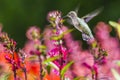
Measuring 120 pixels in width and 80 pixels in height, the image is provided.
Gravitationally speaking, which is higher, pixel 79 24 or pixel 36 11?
pixel 36 11

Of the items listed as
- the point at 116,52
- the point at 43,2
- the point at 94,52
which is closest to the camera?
the point at 94,52

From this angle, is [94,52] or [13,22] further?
[13,22]

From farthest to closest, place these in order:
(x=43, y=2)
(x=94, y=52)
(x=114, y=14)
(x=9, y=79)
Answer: (x=43, y=2), (x=114, y=14), (x=9, y=79), (x=94, y=52)

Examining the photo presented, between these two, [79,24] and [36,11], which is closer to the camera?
[79,24]

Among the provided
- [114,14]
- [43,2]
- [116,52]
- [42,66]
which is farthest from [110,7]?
[42,66]

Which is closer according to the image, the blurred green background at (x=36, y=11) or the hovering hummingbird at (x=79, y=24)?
the hovering hummingbird at (x=79, y=24)

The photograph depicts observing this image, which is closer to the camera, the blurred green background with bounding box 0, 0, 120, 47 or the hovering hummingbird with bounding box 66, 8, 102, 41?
the hovering hummingbird with bounding box 66, 8, 102, 41

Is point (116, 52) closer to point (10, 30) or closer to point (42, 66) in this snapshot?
point (42, 66)

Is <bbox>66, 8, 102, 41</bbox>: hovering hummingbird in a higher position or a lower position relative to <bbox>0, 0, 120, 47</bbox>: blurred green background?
lower
